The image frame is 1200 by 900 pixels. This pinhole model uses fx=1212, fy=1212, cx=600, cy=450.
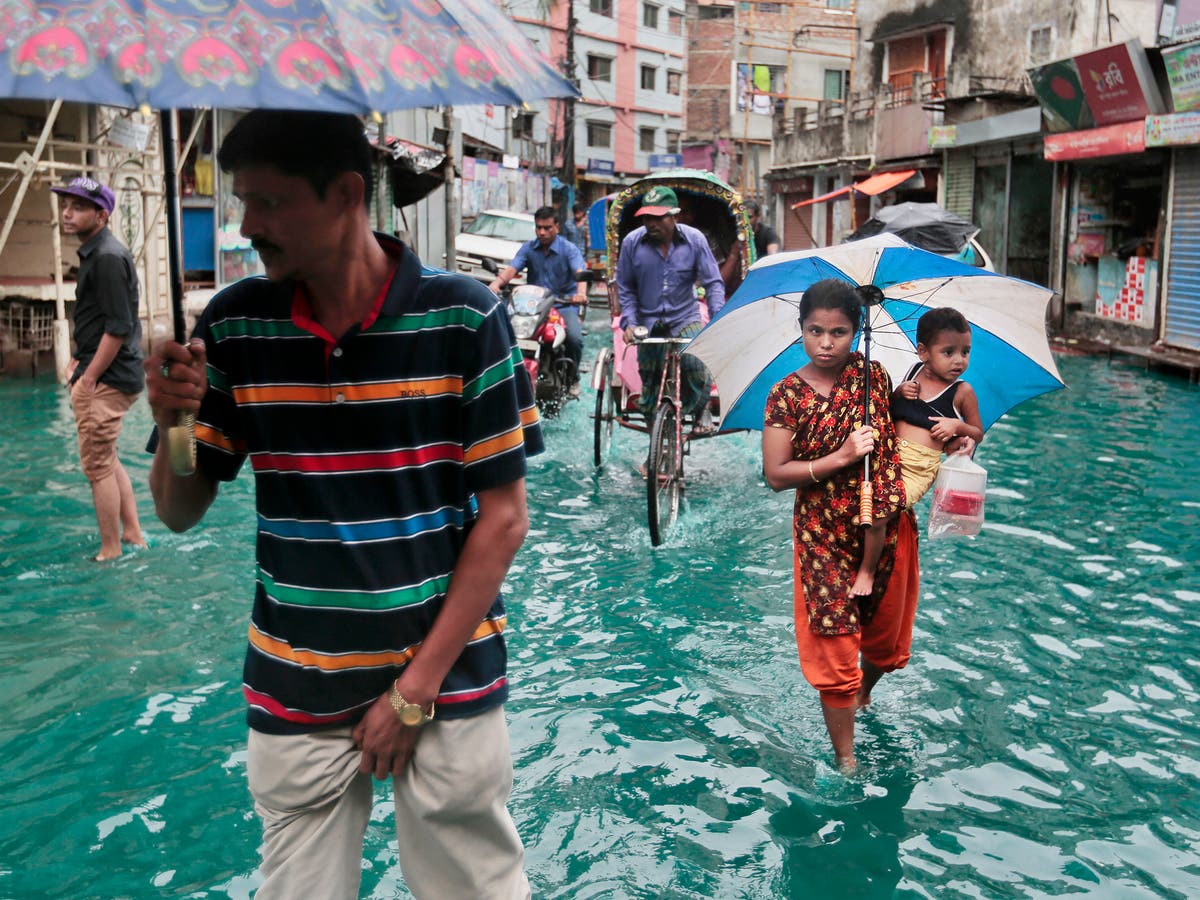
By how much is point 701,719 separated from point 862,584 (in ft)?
3.29

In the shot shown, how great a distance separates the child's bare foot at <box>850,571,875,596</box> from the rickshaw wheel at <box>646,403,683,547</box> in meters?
2.90

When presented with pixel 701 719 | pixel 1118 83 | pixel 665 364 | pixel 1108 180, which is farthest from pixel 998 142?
pixel 701 719

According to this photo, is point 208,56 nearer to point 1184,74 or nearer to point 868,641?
point 868,641

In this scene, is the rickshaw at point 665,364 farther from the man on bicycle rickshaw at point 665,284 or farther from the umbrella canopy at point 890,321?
the umbrella canopy at point 890,321

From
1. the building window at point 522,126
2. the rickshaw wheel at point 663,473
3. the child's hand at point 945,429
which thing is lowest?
the rickshaw wheel at point 663,473

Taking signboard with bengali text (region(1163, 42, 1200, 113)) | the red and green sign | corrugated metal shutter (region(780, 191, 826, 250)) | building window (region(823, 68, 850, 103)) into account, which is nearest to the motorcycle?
signboard with bengali text (region(1163, 42, 1200, 113))

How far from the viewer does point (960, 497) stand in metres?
4.25

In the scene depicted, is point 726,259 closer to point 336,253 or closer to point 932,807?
point 932,807

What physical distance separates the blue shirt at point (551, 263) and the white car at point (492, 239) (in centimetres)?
1076

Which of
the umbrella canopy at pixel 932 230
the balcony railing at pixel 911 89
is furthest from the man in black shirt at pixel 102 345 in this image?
the balcony railing at pixel 911 89

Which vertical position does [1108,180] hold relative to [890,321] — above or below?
above

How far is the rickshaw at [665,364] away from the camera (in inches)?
293

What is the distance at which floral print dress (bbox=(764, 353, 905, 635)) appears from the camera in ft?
13.0

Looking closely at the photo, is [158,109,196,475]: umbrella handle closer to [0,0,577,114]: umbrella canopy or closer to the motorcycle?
[0,0,577,114]: umbrella canopy
